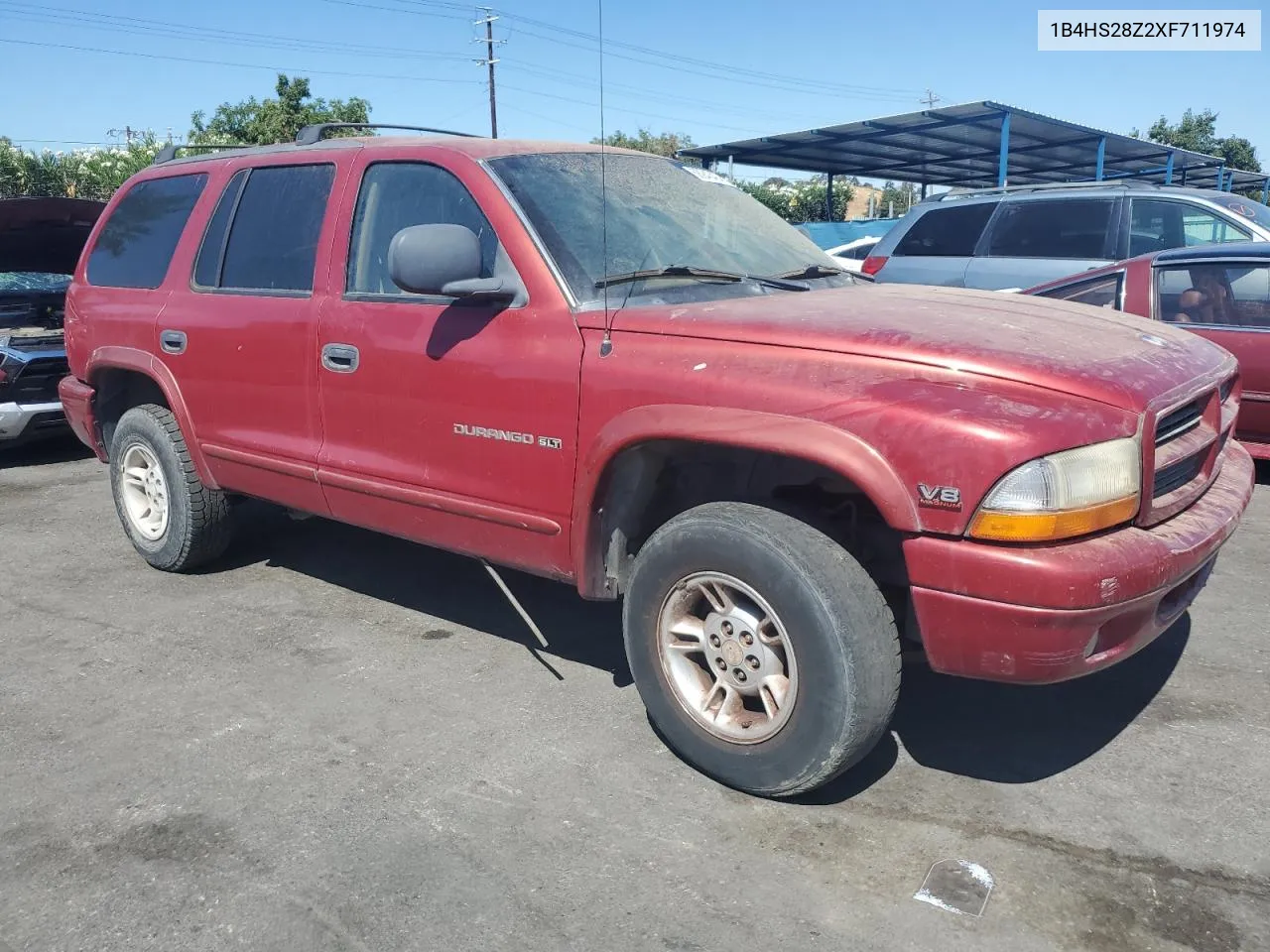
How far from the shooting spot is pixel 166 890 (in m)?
2.60

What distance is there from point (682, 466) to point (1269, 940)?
1.91 metres

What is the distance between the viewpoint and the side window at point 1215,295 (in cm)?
618

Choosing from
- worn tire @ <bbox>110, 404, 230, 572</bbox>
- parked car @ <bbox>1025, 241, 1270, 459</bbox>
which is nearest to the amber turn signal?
worn tire @ <bbox>110, 404, 230, 572</bbox>

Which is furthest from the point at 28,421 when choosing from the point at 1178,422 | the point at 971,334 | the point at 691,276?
the point at 1178,422

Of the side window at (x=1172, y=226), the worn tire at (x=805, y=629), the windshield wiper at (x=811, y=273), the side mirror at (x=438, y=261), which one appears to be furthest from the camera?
the side window at (x=1172, y=226)

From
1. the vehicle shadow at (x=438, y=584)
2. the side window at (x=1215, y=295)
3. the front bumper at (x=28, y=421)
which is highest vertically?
the side window at (x=1215, y=295)

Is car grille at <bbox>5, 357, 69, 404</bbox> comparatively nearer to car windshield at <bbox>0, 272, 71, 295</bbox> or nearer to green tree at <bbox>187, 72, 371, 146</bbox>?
car windshield at <bbox>0, 272, 71, 295</bbox>

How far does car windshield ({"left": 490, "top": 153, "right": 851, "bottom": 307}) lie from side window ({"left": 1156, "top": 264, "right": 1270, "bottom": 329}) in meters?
3.29

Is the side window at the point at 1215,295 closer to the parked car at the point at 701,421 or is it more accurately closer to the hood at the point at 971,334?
the parked car at the point at 701,421

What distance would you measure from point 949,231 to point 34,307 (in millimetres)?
7663

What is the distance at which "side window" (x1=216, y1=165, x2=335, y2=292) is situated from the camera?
409cm

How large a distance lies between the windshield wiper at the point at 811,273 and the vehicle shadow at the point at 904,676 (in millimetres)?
1437

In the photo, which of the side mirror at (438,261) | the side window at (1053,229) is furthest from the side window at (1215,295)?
the side mirror at (438,261)

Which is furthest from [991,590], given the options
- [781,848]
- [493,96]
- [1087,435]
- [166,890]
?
[493,96]
